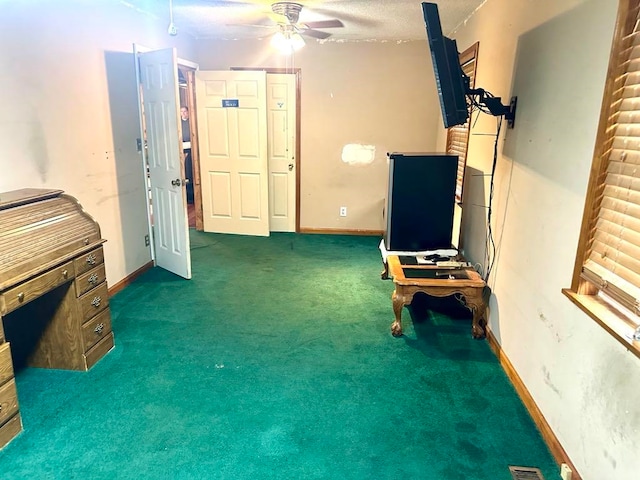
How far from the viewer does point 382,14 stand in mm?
3791

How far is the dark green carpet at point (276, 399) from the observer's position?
1904 millimetres

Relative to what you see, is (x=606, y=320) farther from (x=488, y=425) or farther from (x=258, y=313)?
(x=258, y=313)

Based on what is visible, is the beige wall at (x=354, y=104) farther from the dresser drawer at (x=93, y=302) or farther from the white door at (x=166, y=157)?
the dresser drawer at (x=93, y=302)

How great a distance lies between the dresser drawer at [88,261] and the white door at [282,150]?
3139mm

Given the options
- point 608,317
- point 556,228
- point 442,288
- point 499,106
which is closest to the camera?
point 608,317

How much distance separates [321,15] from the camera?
3.89 m

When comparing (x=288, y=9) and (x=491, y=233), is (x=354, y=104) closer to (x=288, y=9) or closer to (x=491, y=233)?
(x=288, y=9)

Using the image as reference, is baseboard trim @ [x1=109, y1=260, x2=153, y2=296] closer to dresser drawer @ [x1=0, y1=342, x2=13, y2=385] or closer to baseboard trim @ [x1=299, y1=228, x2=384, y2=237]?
dresser drawer @ [x1=0, y1=342, x2=13, y2=385]

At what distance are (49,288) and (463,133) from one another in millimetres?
3521

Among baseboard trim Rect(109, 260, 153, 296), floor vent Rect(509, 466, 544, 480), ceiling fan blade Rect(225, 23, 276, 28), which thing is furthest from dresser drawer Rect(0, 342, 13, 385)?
ceiling fan blade Rect(225, 23, 276, 28)

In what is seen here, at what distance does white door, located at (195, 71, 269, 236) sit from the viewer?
514 centimetres

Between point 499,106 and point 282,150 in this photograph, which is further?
point 282,150

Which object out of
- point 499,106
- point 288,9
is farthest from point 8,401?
point 288,9

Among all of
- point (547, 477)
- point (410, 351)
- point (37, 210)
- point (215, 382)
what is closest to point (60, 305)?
point (37, 210)
